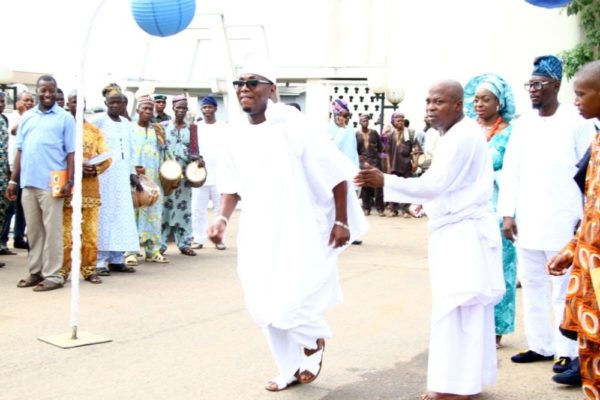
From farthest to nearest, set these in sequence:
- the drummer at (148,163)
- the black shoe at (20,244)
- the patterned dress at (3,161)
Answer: the black shoe at (20,244)
the drummer at (148,163)
the patterned dress at (3,161)

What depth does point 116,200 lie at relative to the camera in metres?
8.88

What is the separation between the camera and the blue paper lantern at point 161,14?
7.99m

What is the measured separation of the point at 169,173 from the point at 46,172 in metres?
2.38

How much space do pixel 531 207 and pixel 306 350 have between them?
174cm

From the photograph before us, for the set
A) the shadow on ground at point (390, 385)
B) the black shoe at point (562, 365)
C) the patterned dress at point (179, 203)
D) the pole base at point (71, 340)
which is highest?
the patterned dress at point (179, 203)

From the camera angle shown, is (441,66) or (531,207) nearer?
(531,207)

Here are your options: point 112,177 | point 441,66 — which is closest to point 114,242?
point 112,177

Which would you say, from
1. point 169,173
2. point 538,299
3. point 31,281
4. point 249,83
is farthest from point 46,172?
point 538,299

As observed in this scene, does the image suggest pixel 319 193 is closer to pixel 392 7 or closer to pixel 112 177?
pixel 112 177

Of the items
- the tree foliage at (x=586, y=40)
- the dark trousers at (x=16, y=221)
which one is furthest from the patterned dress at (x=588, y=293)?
the tree foliage at (x=586, y=40)

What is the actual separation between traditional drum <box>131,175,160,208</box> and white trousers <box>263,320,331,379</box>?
471 centimetres

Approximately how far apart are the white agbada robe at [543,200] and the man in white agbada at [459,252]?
78 centimetres

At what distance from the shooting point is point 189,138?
10719mm

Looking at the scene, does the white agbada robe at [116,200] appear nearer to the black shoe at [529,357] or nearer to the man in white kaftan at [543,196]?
the man in white kaftan at [543,196]
